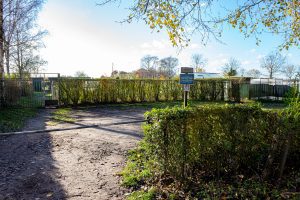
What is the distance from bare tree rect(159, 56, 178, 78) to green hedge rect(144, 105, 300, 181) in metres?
55.7

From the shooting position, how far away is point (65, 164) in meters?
4.62

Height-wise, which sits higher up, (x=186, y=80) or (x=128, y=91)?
(x=186, y=80)

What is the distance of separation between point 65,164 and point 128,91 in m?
11.6

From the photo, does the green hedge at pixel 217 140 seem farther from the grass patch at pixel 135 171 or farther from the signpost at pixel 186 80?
the signpost at pixel 186 80

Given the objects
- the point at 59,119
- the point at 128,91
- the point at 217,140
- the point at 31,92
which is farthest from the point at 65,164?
the point at 128,91

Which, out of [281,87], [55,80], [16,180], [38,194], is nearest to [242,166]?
[38,194]

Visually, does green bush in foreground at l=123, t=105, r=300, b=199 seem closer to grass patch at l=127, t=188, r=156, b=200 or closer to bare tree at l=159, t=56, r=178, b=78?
grass patch at l=127, t=188, r=156, b=200

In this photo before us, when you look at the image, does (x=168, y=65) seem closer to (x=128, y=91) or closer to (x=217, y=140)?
(x=128, y=91)

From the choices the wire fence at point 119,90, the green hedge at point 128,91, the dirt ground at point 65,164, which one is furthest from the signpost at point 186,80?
the green hedge at point 128,91

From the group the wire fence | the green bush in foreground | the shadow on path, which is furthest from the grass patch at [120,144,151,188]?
the wire fence

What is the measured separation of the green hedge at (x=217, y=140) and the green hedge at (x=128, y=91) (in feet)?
38.1

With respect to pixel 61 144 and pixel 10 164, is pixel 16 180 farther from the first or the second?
pixel 61 144

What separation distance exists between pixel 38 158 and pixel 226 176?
370cm

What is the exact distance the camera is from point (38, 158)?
195 inches
